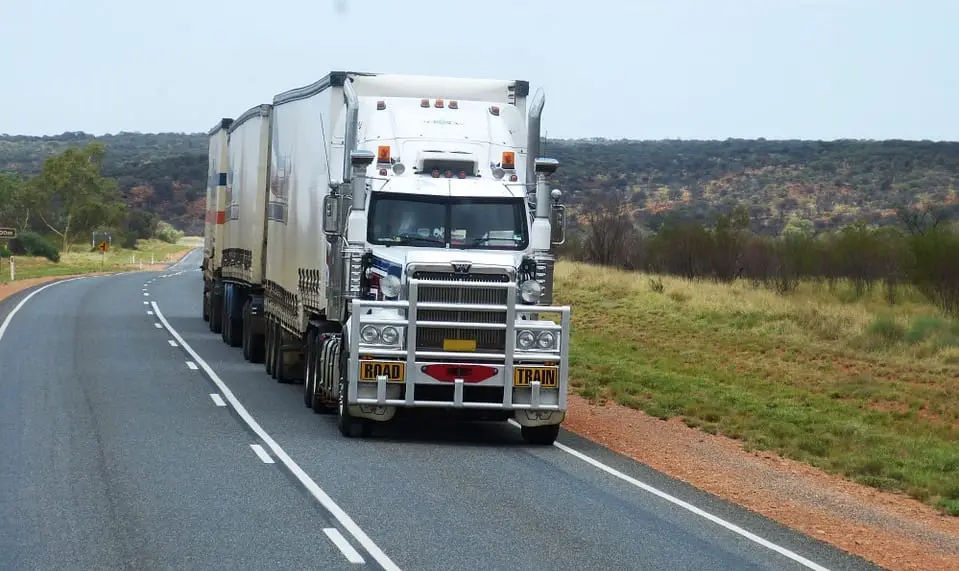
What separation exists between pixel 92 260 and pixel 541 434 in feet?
294

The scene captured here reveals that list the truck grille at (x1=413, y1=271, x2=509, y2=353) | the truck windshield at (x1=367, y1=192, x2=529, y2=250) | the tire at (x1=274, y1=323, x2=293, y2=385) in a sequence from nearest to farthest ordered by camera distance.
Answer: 1. the truck grille at (x1=413, y1=271, x2=509, y2=353)
2. the truck windshield at (x1=367, y1=192, x2=529, y2=250)
3. the tire at (x1=274, y1=323, x2=293, y2=385)

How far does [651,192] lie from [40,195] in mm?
48233

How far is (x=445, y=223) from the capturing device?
1688 cm

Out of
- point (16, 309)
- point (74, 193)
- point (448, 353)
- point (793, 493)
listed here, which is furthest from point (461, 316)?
point (74, 193)

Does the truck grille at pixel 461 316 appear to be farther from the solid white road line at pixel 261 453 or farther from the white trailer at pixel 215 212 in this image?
the white trailer at pixel 215 212

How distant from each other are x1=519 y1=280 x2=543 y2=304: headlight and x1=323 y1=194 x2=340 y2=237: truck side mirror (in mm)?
2222

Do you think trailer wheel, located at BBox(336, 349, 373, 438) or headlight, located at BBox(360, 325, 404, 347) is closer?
headlight, located at BBox(360, 325, 404, 347)

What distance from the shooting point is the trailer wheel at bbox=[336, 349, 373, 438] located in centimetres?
1623

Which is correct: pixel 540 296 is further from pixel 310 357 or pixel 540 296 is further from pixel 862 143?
pixel 862 143

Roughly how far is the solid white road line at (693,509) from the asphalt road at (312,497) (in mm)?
24

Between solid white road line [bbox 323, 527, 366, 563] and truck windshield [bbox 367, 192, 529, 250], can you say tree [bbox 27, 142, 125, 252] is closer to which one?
truck windshield [bbox 367, 192, 529, 250]

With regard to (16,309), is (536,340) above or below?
above

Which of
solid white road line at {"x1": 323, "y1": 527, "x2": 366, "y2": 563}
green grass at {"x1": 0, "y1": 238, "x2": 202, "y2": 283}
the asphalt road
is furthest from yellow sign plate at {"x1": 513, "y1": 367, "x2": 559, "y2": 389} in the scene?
green grass at {"x1": 0, "y1": 238, "x2": 202, "y2": 283}

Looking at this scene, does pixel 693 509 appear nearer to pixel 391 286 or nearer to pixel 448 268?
pixel 448 268
